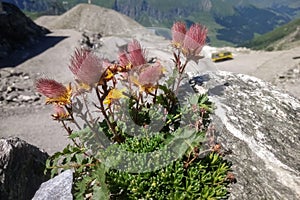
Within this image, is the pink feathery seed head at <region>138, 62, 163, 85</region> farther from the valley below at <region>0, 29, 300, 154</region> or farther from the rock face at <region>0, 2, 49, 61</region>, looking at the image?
the rock face at <region>0, 2, 49, 61</region>

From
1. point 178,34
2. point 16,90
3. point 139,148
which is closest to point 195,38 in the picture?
point 178,34

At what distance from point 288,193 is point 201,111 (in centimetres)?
91

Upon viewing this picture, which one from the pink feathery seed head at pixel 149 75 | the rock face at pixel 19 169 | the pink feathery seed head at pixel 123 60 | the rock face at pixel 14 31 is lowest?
the rock face at pixel 14 31

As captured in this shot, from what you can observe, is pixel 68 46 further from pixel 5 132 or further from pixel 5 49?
pixel 5 132

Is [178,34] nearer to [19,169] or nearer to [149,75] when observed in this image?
[149,75]

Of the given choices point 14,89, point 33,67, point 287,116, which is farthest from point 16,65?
point 287,116

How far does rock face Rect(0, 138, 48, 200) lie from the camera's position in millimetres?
3746

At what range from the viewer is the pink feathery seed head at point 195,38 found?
242 cm

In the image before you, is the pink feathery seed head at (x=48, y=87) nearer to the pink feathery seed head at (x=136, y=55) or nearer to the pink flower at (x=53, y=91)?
the pink flower at (x=53, y=91)

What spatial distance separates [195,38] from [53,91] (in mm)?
1006

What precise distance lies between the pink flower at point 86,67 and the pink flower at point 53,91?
194mm

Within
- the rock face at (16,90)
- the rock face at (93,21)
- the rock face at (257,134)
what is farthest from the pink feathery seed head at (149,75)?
A: the rock face at (93,21)

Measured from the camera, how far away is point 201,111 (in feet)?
9.00

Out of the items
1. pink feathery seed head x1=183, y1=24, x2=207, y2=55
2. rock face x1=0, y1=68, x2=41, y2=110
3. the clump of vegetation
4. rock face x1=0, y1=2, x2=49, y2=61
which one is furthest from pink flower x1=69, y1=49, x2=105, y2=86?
rock face x1=0, y1=2, x2=49, y2=61
